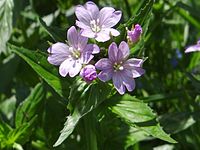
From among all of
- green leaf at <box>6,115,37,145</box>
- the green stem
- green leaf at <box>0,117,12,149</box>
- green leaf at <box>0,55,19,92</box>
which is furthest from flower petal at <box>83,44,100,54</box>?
green leaf at <box>0,55,19,92</box>

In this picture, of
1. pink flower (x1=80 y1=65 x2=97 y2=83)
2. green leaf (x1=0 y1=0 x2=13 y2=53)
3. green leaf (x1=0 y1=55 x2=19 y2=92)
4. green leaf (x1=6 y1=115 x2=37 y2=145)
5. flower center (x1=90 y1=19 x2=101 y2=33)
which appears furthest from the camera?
green leaf (x1=0 y1=55 x2=19 y2=92)

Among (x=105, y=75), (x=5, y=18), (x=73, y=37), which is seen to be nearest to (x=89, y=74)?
(x=105, y=75)

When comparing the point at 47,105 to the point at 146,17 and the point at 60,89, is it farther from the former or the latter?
the point at 146,17

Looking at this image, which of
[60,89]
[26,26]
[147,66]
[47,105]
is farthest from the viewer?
[26,26]

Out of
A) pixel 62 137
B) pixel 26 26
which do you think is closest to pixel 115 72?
pixel 62 137

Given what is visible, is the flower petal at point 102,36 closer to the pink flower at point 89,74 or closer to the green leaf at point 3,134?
the pink flower at point 89,74

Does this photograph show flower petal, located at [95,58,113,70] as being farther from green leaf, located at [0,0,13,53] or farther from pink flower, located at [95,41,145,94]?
green leaf, located at [0,0,13,53]

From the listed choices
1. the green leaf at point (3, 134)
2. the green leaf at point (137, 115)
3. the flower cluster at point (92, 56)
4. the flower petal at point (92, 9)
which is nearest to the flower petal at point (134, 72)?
the flower cluster at point (92, 56)
